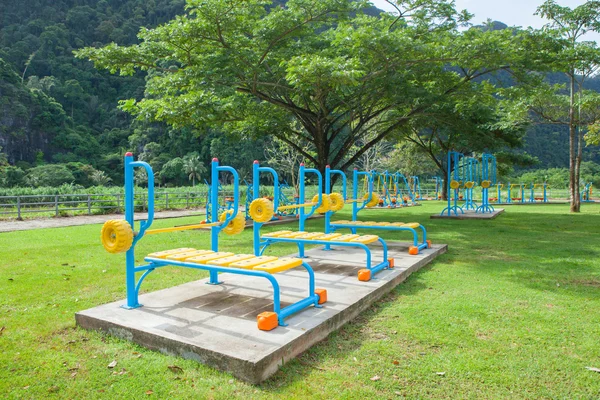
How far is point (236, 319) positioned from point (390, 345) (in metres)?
1.37

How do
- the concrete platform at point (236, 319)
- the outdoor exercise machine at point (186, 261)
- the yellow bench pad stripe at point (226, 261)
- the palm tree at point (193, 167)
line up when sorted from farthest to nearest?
1. the palm tree at point (193, 167)
2. the yellow bench pad stripe at point (226, 261)
3. the outdoor exercise machine at point (186, 261)
4. the concrete platform at point (236, 319)

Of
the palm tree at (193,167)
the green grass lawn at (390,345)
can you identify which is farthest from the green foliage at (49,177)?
the green grass lawn at (390,345)

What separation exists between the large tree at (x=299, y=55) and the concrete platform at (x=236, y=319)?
5.65m

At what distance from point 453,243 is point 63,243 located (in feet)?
28.8

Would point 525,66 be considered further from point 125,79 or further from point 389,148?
point 125,79

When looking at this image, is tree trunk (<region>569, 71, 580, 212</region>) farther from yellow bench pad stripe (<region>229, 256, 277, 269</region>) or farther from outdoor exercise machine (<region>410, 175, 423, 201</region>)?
yellow bench pad stripe (<region>229, 256, 277, 269</region>)

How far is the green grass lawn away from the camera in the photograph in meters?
2.88

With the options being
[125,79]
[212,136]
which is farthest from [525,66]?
[125,79]

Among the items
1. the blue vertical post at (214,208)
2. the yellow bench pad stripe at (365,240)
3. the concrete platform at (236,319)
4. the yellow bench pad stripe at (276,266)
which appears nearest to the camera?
the concrete platform at (236,319)

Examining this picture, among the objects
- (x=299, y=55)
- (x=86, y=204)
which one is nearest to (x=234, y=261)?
(x=299, y=55)

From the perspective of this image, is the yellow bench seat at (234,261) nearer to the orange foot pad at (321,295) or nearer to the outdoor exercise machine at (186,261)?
the outdoor exercise machine at (186,261)

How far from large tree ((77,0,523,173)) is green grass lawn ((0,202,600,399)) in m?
5.74

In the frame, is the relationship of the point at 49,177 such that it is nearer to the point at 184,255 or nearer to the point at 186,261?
the point at 184,255

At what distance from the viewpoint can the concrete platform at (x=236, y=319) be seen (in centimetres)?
314
